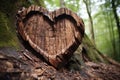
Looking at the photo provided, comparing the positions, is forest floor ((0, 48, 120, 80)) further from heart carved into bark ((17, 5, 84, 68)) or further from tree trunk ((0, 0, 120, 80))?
heart carved into bark ((17, 5, 84, 68))

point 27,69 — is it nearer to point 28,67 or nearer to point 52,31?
point 28,67

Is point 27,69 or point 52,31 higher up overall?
point 52,31

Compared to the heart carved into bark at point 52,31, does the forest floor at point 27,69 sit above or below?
below

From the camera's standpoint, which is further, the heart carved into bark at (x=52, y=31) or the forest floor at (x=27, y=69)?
the heart carved into bark at (x=52, y=31)

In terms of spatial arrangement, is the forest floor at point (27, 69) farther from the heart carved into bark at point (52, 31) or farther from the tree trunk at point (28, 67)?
the heart carved into bark at point (52, 31)

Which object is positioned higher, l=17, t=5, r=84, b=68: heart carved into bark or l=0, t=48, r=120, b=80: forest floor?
l=17, t=5, r=84, b=68: heart carved into bark

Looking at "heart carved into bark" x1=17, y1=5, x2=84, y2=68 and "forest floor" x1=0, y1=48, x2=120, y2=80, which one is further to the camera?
"heart carved into bark" x1=17, y1=5, x2=84, y2=68

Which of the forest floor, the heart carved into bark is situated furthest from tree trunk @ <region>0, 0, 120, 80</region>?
the heart carved into bark

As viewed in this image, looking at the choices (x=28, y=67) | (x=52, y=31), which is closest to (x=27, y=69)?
(x=28, y=67)

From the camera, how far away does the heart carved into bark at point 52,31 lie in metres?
5.04

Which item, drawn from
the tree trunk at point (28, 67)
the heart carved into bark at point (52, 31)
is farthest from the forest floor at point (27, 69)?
the heart carved into bark at point (52, 31)

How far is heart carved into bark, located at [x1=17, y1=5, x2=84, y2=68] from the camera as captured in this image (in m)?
5.04

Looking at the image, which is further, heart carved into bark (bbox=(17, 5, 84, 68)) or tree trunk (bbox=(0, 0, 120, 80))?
heart carved into bark (bbox=(17, 5, 84, 68))

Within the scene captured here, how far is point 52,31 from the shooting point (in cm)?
535
